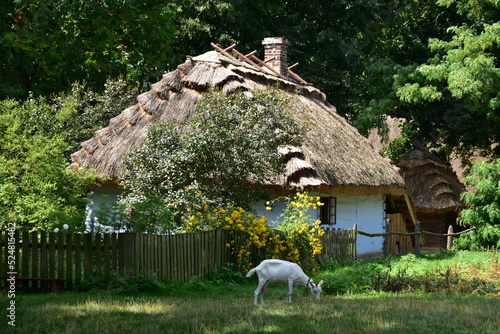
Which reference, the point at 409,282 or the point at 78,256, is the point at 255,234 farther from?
the point at 78,256

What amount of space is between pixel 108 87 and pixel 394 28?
49.3 feet

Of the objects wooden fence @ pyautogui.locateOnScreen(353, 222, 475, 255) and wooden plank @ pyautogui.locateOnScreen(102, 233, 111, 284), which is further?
wooden fence @ pyautogui.locateOnScreen(353, 222, 475, 255)

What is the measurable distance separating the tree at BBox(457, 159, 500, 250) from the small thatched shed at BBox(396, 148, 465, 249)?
6.20m

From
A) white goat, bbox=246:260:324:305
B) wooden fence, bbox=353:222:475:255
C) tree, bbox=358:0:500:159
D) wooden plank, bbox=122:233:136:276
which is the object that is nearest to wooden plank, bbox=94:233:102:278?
wooden plank, bbox=122:233:136:276

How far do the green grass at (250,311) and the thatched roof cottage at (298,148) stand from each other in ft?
20.0

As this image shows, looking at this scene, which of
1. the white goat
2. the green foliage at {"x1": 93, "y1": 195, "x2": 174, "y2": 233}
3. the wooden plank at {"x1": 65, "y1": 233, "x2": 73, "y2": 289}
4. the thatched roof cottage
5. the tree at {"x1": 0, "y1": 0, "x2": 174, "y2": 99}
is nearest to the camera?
the white goat

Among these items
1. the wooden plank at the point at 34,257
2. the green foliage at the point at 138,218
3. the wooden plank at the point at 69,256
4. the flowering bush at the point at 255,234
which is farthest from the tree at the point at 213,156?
the wooden plank at the point at 34,257

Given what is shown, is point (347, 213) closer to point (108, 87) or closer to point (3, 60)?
point (108, 87)

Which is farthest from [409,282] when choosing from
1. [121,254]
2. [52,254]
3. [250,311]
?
[52,254]

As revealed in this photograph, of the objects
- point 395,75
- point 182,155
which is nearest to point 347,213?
point 395,75

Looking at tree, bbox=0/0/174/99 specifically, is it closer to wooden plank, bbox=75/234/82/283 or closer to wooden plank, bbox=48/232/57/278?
wooden plank, bbox=48/232/57/278

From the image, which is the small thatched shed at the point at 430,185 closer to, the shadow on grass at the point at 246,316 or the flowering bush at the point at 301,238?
the flowering bush at the point at 301,238

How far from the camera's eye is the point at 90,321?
25.7 feet

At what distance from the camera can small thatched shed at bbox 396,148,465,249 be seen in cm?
2872
